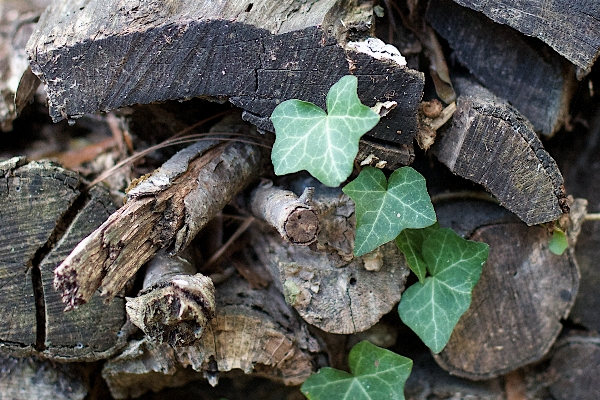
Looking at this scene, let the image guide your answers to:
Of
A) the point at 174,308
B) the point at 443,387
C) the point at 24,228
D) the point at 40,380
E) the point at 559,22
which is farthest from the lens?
the point at 443,387

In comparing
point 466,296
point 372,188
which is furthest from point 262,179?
point 466,296

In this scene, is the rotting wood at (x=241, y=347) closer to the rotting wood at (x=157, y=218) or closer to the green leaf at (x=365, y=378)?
the green leaf at (x=365, y=378)

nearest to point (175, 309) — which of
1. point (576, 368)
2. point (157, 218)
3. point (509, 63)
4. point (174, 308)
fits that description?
point (174, 308)

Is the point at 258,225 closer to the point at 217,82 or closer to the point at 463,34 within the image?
the point at 217,82

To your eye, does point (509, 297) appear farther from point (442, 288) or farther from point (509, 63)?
point (509, 63)

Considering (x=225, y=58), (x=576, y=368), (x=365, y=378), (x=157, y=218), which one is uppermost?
(x=225, y=58)

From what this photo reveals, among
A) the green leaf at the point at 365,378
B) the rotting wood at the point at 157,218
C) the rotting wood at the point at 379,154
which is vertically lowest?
the green leaf at the point at 365,378

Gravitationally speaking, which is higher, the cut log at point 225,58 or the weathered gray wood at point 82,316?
the cut log at point 225,58

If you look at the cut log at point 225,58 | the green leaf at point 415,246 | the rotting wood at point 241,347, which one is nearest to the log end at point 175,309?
the rotting wood at point 241,347
